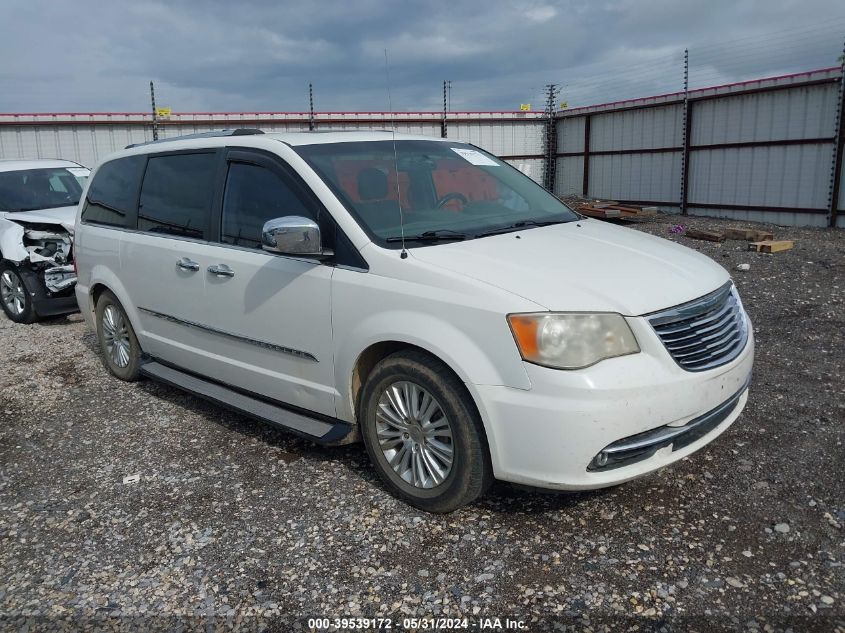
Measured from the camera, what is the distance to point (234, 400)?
420 centimetres

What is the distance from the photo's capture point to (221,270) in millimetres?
4051

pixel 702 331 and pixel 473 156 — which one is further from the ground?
pixel 473 156

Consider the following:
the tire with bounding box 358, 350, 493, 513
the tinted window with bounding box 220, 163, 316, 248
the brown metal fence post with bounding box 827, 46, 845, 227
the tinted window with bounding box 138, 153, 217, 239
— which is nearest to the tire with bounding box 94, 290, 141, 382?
the tinted window with bounding box 138, 153, 217, 239

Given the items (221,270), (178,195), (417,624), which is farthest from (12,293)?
(417,624)

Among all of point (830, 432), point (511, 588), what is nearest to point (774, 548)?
point (511, 588)

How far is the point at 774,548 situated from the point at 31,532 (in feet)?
11.6

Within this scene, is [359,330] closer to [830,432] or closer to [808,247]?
[830,432]

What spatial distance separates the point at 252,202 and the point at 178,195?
2.84ft

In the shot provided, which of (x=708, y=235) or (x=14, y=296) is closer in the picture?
(x=14, y=296)

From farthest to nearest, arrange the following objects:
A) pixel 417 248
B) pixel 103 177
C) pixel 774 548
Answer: pixel 103 177 → pixel 417 248 → pixel 774 548

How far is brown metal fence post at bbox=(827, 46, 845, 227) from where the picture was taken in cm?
1338

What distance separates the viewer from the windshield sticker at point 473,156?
4441 mm

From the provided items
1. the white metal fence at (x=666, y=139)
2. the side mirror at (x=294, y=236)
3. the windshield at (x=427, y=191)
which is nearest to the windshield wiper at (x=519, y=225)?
the windshield at (x=427, y=191)

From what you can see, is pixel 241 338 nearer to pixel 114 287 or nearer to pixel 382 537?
pixel 382 537
